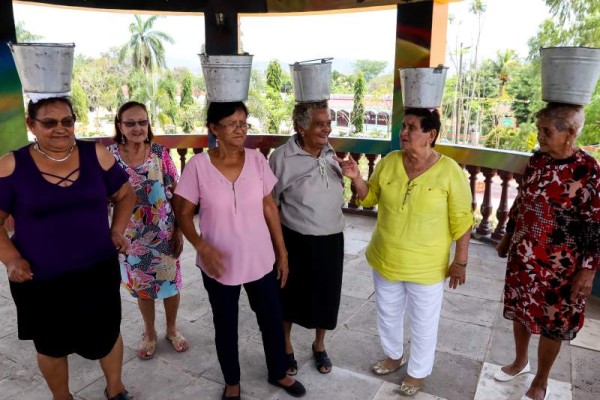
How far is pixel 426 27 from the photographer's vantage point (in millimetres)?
5273

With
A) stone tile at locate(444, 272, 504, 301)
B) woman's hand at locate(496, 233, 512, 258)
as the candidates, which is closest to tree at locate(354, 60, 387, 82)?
stone tile at locate(444, 272, 504, 301)

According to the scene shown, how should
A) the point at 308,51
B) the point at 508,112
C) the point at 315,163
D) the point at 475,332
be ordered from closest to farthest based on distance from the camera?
the point at 315,163
the point at 475,332
the point at 508,112
the point at 308,51

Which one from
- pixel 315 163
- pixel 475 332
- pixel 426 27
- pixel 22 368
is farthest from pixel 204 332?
pixel 426 27

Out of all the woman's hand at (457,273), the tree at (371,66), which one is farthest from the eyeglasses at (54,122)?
the tree at (371,66)

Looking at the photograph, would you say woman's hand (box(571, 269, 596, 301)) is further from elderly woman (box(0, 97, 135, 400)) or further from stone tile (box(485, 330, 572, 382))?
elderly woman (box(0, 97, 135, 400))

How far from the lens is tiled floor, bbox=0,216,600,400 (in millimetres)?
2484

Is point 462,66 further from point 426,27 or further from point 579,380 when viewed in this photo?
point 579,380

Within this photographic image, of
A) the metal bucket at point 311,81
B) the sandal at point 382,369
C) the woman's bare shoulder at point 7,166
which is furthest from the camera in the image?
the sandal at point 382,369

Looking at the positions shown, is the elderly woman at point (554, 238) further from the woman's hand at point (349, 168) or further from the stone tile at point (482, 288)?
the stone tile at point (482, 288)

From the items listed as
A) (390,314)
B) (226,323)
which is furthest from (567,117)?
(226,323)

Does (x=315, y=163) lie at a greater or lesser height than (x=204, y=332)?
greater

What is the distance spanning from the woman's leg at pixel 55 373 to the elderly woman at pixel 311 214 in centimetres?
113

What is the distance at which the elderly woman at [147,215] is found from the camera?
102 inches

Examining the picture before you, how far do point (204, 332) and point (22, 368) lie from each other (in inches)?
41.9
